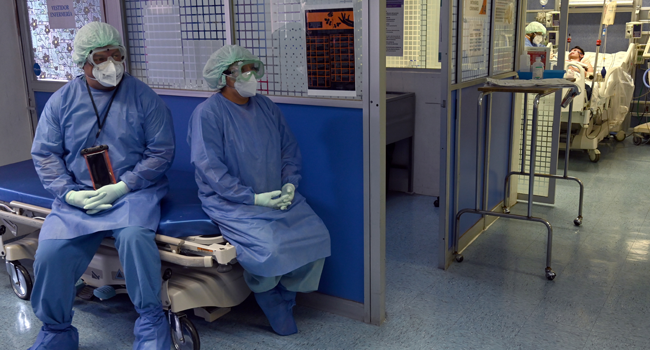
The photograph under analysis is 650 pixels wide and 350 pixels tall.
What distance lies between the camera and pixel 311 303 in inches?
108

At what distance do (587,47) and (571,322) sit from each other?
5.61 m

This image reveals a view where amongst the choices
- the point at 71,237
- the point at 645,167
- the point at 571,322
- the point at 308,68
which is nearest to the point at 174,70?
the point at 308,68

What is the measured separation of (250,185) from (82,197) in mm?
674

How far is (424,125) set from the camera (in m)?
4.38

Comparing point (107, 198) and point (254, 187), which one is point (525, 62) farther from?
point (107, 198)

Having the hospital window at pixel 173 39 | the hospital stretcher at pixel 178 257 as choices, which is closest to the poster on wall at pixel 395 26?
the hospital window at pixel 173 39

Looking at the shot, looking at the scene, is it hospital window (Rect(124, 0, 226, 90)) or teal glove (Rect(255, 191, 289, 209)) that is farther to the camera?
hospital window (Rect(124, 0, 226, 90))

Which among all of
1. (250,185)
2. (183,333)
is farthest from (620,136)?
(183,333)

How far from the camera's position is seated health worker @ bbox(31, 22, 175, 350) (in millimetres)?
2234

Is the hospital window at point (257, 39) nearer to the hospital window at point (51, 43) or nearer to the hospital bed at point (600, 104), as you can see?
the hospital window at point (51, 43)

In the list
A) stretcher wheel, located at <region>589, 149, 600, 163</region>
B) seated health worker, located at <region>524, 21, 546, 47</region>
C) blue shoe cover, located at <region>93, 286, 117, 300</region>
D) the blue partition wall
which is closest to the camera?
the blue partition wall

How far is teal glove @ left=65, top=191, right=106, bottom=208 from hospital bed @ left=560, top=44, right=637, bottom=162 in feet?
13.5

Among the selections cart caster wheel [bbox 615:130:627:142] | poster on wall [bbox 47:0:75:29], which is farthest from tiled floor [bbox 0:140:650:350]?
cart caster wheel [bbox 615:130:627:142]

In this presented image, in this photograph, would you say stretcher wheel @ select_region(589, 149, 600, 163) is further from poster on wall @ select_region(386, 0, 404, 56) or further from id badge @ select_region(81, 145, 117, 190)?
id badge @ select_region(81, 145, 117, 190)
